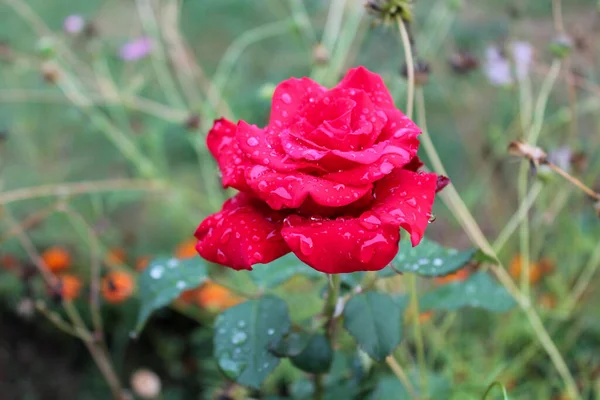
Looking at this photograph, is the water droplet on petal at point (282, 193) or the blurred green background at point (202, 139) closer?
the water droplet on petal at point (282, 193)

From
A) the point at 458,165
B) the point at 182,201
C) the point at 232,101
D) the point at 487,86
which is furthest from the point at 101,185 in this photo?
the point at 487,86

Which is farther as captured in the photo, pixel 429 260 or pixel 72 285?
pixel 72 285

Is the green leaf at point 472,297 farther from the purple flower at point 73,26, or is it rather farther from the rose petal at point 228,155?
the purple flower at point 73,26

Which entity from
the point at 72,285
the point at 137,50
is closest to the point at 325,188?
the point at 137,50

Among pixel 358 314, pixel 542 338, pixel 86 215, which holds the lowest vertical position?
pixel 86 215

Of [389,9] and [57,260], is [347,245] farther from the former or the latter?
[57,260]

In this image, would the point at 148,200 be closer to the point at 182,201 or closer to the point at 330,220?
the point at 182,201

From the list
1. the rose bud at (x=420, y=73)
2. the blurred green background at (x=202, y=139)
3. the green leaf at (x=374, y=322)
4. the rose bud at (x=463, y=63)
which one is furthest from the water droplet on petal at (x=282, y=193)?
the rose bud at (x=463, y=63)
